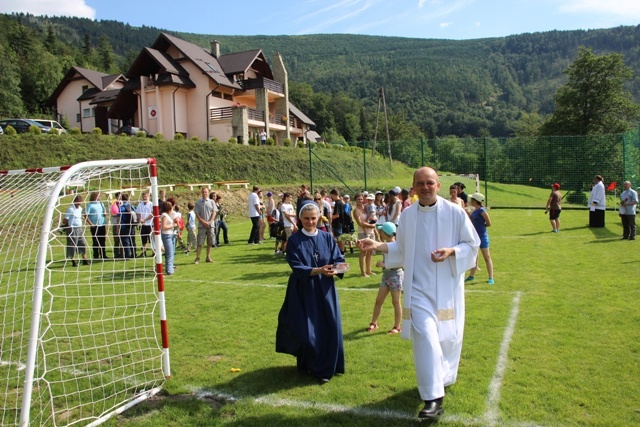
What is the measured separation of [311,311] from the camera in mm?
5086

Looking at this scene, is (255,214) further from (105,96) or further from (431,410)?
(105,96)

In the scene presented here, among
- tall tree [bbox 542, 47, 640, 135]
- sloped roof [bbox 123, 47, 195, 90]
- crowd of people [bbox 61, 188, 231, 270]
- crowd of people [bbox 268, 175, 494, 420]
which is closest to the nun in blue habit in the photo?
crowd of people [bbox 268, 175, 494, 420]

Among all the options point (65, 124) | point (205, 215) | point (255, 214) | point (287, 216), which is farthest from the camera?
point (65, 124)

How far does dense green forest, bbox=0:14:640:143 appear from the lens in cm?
10862

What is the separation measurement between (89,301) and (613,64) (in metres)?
52.1

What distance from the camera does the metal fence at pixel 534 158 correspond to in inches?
976

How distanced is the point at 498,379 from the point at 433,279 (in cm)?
154

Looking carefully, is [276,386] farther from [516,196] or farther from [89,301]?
[516,196]

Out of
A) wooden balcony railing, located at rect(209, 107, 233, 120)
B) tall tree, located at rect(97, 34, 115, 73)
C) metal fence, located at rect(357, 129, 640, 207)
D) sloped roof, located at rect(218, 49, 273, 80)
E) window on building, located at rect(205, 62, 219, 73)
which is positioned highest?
tall tree, located at rect(97, 34, 115, 73)

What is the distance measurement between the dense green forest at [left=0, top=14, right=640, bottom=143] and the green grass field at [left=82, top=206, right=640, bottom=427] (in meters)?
87.5

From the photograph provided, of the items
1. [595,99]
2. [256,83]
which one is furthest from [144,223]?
[595,99]

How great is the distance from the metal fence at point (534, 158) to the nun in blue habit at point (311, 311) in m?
22.2

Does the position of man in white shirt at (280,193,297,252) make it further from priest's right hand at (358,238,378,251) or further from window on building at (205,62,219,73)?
window on building at (205,62,219,73)

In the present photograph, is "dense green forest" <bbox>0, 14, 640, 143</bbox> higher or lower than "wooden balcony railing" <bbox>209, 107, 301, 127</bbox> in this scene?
higher
